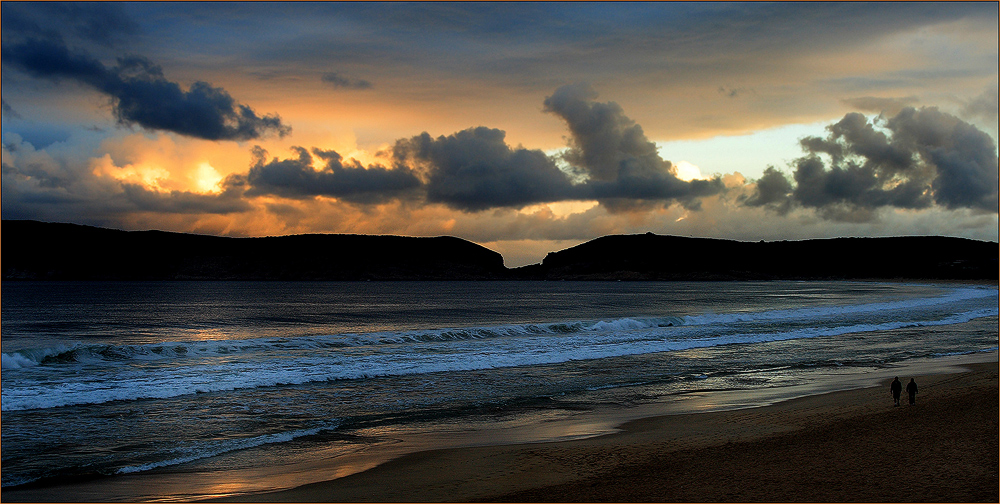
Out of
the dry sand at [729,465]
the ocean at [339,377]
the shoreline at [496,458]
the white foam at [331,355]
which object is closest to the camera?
the dry sand at [729,465]

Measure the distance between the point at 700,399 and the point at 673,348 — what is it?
1278cm

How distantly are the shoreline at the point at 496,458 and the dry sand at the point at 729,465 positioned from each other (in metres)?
0.04

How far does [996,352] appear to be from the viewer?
87.2 feet

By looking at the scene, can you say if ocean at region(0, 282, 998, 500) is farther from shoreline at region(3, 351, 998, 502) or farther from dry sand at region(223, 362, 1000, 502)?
dry sand at region(223, 362, 1000, 502)

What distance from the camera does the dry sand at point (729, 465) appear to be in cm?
932

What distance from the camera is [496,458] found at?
11.5 m

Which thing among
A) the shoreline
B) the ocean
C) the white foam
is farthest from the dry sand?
the white foam

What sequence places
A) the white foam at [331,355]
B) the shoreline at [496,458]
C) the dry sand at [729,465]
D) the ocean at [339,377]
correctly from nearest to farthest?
1. the dry sand at [729,465]
2. the shoreline at [496,458]
3. the ocean at [339,377]
4. the white foam at [331,355]

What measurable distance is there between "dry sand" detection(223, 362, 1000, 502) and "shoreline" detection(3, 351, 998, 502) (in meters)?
0.04

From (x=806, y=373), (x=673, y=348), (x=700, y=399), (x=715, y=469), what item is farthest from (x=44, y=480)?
(x=673, y=348)

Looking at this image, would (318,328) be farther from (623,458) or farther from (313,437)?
(623,458)

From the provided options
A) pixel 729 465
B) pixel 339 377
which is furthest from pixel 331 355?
pixel 729 465

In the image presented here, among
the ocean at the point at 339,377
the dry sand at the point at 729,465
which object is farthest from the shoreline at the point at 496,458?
the ocean at the point at 339,377

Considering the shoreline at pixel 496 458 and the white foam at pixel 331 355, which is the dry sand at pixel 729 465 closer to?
the shoreline at pixel 496 458
